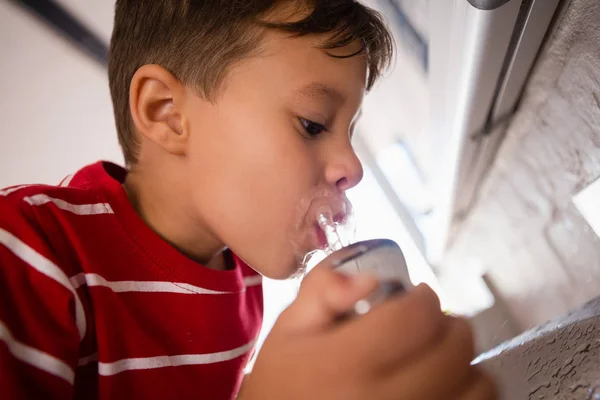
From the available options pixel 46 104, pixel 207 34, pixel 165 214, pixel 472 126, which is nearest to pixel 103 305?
pixel 165 214

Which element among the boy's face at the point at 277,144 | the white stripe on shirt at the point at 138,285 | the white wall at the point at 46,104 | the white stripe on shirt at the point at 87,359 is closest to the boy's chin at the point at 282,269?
the boy's face at the point at 277,144

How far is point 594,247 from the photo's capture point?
47 cm

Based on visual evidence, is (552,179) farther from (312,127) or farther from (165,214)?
(165,214)

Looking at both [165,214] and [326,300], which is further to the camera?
[165,214]

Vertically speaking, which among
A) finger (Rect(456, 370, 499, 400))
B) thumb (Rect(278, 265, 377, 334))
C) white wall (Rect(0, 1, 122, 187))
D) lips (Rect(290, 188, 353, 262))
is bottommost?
finger (Rect(456, 370, 499, 400))

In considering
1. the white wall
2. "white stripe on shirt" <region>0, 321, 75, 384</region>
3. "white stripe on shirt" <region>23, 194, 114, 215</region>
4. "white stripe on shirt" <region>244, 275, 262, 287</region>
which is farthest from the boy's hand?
the white wall

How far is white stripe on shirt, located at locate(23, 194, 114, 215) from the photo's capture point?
45 centimetres

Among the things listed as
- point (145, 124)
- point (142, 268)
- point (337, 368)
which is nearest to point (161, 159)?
point (145, 124)

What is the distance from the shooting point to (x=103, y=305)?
0.46 m

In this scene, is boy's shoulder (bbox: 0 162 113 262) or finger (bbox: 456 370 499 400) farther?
boy's shoulder (bbox: 0 162 113 262)

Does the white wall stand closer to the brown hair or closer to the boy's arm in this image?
the brown hair

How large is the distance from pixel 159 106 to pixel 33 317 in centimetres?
30

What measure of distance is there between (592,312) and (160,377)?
18.4 inches

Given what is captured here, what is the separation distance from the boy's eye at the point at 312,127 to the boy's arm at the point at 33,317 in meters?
0.31
